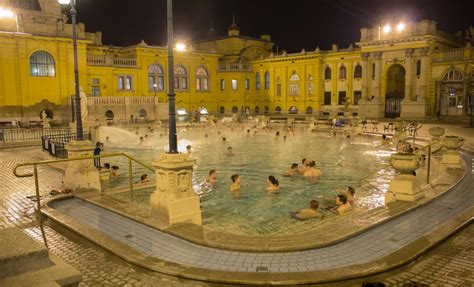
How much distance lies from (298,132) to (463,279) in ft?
93.1

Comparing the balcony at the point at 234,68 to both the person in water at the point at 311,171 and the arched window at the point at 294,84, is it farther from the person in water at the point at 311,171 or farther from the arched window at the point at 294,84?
the person in water at the point at 311,171

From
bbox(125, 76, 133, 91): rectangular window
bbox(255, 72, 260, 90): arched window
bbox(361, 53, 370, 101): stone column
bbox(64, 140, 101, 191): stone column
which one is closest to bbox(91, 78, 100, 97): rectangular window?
bbox(125, 76, 133, 91): rectangular window

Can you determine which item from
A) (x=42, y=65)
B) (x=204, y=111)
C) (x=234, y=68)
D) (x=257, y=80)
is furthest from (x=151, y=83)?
(x=257, y=80)

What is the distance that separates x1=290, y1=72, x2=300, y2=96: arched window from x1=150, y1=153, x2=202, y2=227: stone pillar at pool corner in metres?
50.6

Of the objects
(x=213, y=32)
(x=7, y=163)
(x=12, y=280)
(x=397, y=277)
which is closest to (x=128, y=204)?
(x=12, y=280)

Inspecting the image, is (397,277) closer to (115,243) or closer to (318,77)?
(115,243)

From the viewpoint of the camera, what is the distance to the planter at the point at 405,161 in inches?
389

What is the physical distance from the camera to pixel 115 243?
23.4ft

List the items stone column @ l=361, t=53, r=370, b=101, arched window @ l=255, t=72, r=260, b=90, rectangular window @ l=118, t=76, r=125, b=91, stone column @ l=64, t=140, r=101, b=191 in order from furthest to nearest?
arched window @ l=255, t=72, r=260, b=90
rectangular window @ l=118, t=76, r=125, b=91
stone column @ l=361, t=53, r=370, b=101
stone column @ l=64, t=140, r=101, b=191

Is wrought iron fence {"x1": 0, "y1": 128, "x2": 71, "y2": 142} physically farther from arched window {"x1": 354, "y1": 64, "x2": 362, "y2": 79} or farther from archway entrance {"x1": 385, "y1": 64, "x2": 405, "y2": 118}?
arched window {"x1": 354, "y1": 64, "x2": 362, "y2": 79}

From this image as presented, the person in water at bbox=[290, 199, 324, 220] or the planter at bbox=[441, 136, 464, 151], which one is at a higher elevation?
the planter at bbox=[441, 136, 464, 151]

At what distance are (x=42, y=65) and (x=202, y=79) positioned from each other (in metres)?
23.6

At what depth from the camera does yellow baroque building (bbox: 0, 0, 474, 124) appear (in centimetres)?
3969

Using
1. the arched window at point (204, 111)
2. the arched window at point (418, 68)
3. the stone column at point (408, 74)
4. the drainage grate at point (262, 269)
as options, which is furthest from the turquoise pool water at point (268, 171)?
the arched window at point (204, 111)
